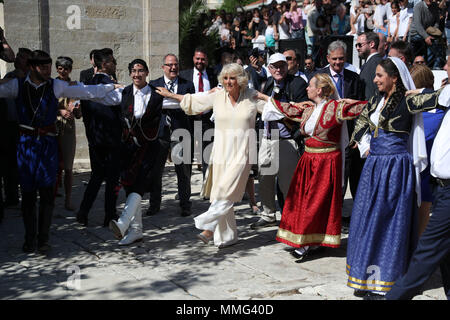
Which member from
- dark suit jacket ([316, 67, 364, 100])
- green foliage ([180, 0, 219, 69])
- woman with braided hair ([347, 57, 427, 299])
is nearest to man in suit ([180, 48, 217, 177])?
dark suit jacket ([316, 67, 364, 100])

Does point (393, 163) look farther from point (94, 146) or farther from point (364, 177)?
point (94, 146)

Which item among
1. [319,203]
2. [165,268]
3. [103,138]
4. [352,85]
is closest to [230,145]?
[319,203]

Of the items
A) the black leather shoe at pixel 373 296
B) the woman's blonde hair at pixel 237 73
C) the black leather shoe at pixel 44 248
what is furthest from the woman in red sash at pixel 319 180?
the black leather shoe at pixel 44 248

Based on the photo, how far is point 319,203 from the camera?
19.8 feet

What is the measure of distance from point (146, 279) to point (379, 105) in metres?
2.60

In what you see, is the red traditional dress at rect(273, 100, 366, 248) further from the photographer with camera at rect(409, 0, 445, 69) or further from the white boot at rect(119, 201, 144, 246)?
the photographer with camera at rect(409, 0, 445, 69)

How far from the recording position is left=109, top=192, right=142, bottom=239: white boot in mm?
6416

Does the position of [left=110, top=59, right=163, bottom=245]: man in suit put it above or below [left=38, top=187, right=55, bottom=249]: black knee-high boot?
above

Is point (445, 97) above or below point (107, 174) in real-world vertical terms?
above

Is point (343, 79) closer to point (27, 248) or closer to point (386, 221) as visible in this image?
point (386, 221)

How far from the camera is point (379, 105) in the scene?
208 inches

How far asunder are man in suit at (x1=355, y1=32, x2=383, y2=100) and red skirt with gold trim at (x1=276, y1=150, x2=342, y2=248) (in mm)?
1589

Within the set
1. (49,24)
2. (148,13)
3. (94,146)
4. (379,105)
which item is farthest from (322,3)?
→ (379,105)

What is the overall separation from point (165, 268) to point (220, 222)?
95 centimetres
